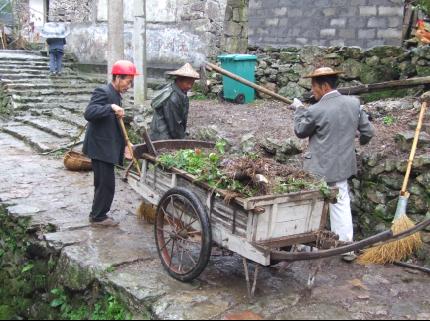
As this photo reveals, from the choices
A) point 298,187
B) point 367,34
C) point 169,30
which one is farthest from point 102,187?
point 169,30

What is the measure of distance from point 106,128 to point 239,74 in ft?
14.6

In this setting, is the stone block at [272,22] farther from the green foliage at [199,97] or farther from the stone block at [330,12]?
the green foliage at [199,97]

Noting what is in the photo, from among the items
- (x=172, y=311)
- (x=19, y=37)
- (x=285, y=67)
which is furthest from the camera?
(x=19, y=37)

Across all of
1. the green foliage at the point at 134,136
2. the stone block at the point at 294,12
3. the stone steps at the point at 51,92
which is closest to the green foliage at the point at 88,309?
the green foliage at the point at 134,136

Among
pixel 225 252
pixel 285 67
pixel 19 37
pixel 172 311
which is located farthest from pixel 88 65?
pixel 172 311

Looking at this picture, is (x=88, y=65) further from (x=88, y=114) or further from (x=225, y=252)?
(x=225, y=252)

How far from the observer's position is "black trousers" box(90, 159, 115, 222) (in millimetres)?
5617

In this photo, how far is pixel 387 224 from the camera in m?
5.36

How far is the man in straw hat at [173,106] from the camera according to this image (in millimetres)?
5613

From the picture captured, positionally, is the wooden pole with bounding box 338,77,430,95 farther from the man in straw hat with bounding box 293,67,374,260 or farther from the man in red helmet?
the man in red helmet

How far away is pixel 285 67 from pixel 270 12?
207cm

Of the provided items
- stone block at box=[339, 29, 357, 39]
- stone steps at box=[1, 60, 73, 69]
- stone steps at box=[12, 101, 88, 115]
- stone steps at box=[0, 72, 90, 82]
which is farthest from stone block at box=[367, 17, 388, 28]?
stone steps at box=[1, 60, 73, 69]

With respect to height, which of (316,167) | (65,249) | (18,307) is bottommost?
(18,307)

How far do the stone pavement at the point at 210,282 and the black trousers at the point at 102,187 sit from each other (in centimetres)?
19
